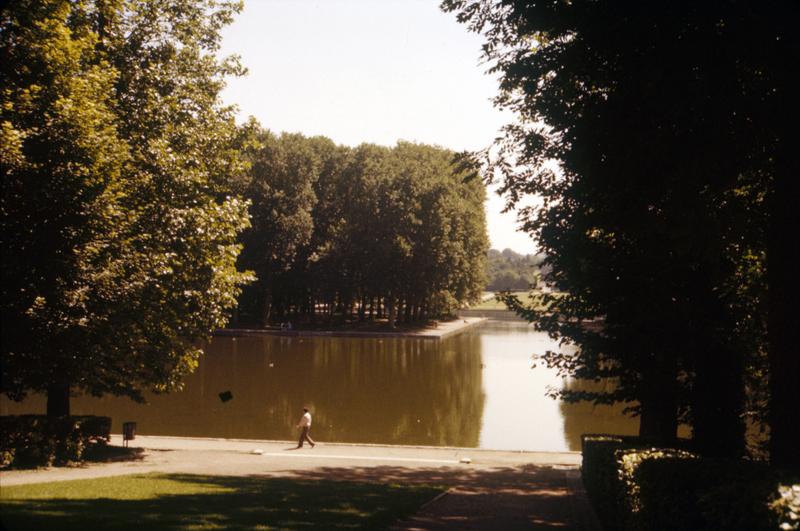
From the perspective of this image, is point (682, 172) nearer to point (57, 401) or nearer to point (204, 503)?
point (204, 503)

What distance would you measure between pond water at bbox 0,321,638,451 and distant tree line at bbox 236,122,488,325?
77.8 ft

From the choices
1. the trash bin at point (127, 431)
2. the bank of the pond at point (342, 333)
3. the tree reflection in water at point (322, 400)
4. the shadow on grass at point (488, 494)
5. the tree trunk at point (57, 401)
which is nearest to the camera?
the shadow on grass at point (488, 494)

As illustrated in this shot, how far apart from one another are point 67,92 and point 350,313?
77.7m

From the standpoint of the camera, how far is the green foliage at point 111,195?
15250 mm

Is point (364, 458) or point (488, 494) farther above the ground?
point (488, 494)

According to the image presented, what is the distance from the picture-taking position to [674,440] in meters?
16.6

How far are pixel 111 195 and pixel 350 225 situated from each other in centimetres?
6444

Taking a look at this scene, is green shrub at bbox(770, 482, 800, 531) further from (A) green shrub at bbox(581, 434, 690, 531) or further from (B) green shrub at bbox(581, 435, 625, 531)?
(B) green shrub at bbox(581, 435, 625, 531)

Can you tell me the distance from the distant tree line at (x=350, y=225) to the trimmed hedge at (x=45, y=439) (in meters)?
53.1

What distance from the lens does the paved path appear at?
12805 millimetres

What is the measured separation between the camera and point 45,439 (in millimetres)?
18125

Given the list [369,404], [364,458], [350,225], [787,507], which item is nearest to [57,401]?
[364,458]

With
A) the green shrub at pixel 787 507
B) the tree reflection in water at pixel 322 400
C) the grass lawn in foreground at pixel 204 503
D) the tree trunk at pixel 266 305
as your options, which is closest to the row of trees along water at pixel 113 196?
the grass lawn in foreground at pixel 204 503

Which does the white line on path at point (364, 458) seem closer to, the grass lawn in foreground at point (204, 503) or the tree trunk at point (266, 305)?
the grass lawn in foreground at point (204, 503)
